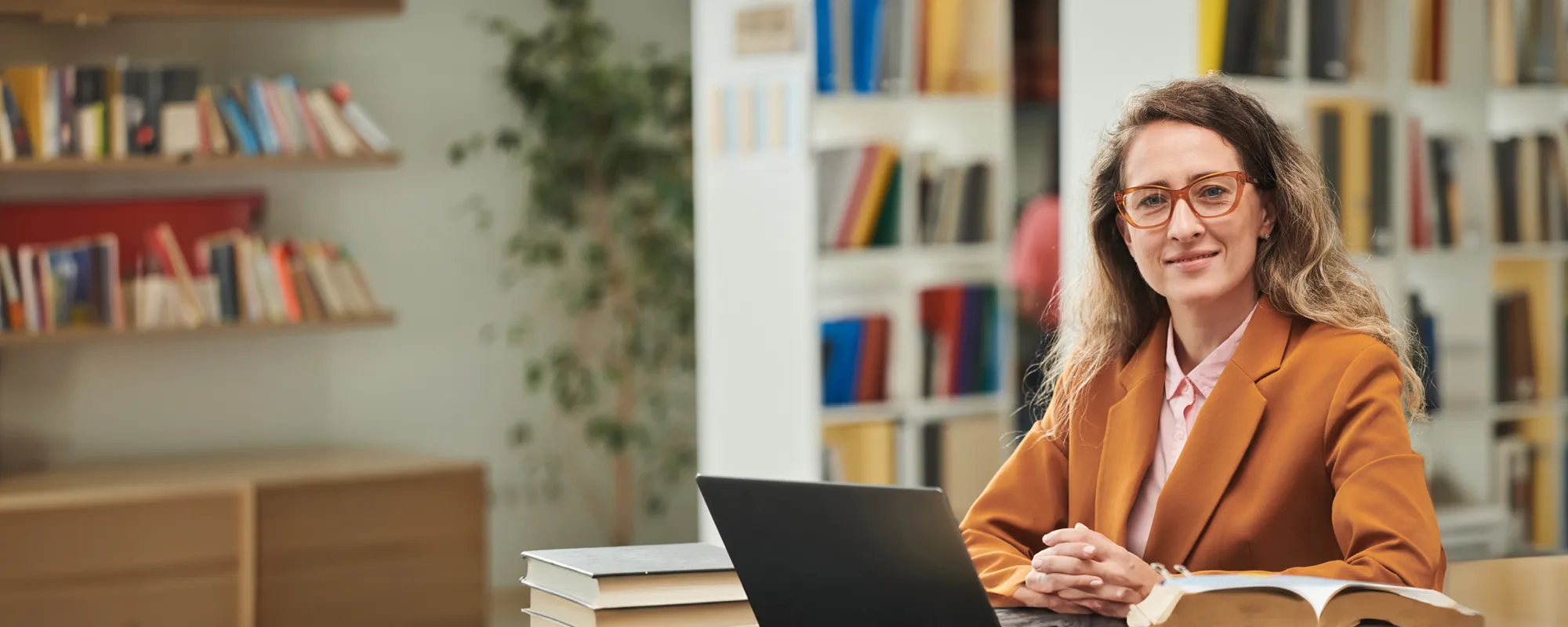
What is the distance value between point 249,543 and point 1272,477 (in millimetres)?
3240

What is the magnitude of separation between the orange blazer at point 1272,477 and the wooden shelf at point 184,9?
3.34 meters

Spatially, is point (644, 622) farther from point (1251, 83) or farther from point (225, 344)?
A: point (225, 344)

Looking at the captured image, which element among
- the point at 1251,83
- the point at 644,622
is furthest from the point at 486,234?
the point at 644,622

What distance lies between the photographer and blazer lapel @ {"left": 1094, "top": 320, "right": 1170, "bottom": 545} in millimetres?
1688

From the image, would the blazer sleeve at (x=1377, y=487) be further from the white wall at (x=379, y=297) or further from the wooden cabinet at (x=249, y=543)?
the white wall at (x=379, y=297)

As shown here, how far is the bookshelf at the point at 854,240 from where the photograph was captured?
4.54 meters

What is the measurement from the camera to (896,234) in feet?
15.3

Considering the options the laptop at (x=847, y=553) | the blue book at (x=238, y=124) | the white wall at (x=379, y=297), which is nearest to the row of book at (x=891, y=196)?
the white wall at (x=379, y=297)

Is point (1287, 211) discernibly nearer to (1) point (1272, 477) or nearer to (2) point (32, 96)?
(1) point (1272, 477)

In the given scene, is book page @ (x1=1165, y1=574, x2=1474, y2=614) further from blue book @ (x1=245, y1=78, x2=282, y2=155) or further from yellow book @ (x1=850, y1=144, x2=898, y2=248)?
blue book @ (x1=245, y1=78, x2=282, y2=155)

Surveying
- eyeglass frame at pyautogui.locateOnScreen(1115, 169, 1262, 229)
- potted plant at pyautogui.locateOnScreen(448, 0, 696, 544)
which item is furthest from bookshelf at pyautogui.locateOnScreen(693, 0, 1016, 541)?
eyeglass frame at pyautogui.locateOnScreen(1115, 169, 1262, 229)

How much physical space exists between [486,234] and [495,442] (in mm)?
741

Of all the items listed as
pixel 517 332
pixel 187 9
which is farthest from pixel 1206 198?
pixel 517 332

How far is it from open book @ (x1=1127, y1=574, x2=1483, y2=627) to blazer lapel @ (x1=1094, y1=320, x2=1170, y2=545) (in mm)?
419
